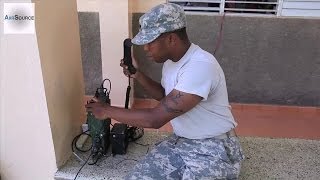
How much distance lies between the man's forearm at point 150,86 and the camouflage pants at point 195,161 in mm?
305

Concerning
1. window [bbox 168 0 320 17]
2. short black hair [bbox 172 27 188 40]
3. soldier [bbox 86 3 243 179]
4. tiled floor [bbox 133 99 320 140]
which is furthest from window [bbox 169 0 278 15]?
short black hair [bbox 172 27 188 40]

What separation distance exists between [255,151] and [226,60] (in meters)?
1.43

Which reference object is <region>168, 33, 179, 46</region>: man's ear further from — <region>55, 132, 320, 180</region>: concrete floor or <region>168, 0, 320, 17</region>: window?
<region>168, 0, 320, 17</region>: window

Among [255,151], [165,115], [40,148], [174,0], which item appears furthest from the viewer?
[174,0]

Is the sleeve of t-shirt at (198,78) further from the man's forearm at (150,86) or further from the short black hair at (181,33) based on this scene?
the man's forearm at (150,86)

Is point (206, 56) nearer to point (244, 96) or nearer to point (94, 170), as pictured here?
point (94, 170)

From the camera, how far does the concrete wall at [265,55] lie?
3.36m

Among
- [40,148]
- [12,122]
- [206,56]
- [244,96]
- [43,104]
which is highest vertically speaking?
[206,56]

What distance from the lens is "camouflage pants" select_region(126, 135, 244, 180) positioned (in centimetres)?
172

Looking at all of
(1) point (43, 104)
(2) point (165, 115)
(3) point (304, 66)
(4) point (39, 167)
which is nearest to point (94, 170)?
(4) point (39, 167)

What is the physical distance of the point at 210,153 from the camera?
175 cm

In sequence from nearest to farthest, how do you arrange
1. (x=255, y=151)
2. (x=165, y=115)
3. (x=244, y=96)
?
(x=165, y=115) → (x=255, y=151) → (x=244, y=96)

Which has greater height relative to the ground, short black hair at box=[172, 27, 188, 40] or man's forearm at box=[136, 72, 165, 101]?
short black hair at box=[172, 27, 188, 40]

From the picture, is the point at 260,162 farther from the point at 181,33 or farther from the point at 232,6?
the point at 232,6
